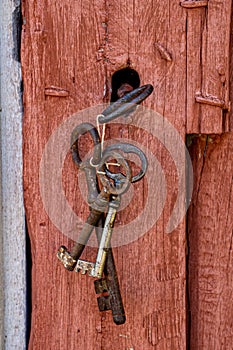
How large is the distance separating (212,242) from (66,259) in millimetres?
303

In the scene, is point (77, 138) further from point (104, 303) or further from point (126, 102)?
point (104, 303)

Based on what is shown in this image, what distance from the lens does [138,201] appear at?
92cm

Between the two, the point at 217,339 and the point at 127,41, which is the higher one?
the point at 127,41

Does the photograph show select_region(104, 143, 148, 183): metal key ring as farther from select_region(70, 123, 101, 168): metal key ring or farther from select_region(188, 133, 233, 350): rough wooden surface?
select_region(188, 133, 233, 350): rough wooden surface

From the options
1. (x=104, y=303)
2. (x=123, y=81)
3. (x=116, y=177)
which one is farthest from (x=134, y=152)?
(x=104, y=303)

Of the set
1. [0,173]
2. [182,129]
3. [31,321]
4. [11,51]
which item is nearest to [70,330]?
[31,321]

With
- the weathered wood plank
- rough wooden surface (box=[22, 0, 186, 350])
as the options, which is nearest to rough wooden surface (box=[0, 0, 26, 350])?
rough wooden surface (box=[22, 0, 186, 350])

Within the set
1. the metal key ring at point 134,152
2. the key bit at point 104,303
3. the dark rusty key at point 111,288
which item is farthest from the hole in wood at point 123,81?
the key bit at point 104,303

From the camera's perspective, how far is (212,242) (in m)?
0.95

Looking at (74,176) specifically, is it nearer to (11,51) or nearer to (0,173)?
(0,173)

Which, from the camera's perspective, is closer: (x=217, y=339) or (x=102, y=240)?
(x=102, y=240)

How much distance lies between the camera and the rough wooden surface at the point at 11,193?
0.95m

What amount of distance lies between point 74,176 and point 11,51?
287 mm

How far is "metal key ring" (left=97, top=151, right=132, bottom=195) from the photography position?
2.58ft
